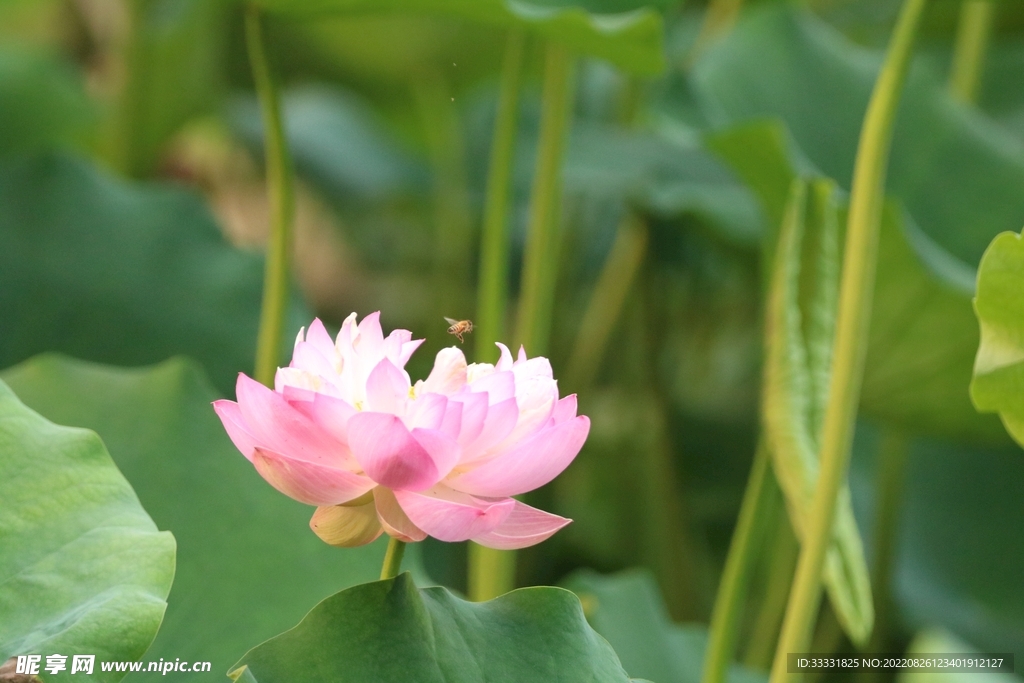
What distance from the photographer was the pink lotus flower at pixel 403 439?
303 mm

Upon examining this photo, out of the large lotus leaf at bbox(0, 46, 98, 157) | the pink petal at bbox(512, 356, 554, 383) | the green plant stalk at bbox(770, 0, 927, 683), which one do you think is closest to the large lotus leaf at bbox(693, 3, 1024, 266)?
the green plant stalk at bbox(770, 0, 927, 683)

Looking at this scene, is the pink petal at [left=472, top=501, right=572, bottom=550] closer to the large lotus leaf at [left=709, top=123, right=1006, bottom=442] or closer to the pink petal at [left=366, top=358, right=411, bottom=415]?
the pink petal at [left=366, top=358, right=411, bottom=415]

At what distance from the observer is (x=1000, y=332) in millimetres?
416

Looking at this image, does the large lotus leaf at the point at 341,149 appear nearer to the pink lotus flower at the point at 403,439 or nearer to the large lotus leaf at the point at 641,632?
the large lotus leaf at the point at 641,632

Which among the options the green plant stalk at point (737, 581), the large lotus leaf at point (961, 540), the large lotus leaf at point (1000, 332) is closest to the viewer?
the large lotus leaf at point (1000, 332)

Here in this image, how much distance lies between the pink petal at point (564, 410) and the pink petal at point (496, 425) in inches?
0.6

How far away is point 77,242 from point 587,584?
51 cm

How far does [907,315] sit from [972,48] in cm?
43

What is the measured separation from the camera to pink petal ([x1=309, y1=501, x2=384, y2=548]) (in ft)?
1.12

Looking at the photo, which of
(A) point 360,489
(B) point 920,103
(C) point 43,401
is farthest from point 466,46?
(A) point 360,489

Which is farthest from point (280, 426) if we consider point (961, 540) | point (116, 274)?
point (961, 540)

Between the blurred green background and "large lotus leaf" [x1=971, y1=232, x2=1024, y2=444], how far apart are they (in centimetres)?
28

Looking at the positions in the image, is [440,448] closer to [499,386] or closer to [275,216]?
[499,386]

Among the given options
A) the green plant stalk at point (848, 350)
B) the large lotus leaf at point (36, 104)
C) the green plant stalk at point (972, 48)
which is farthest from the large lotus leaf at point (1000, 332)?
the large lotus leaf at point (36, 104)
